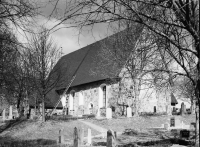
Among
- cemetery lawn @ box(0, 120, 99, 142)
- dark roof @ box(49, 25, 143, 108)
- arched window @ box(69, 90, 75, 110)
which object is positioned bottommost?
cemetery lawn @ box(0, 120, 99, 142)

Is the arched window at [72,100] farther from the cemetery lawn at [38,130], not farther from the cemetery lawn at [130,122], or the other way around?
the cemetery lawn at [130,122]

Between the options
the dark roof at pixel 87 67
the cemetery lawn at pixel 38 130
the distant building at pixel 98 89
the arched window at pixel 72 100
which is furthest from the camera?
the arched window at pixel 72 100

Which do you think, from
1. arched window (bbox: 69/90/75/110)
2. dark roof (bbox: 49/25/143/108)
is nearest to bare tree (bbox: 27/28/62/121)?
dark roof (bbox: 49/25/143/108)

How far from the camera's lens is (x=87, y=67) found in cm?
3272

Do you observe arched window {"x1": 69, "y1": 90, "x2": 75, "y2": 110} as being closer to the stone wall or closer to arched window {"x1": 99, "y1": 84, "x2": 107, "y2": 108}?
the stone wall

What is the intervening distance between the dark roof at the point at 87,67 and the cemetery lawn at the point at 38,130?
15.9 ft

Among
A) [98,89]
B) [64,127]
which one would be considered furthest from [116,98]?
[64,127]

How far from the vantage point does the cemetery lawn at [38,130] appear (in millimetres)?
16719

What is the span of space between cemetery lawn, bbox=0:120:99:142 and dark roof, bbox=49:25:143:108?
4.84m

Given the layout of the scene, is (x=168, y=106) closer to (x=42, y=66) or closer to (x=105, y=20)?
(x=42, y=66)

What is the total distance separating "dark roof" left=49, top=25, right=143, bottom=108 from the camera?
25375mm

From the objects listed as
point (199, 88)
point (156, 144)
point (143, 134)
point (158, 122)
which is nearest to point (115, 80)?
point (158, 122)

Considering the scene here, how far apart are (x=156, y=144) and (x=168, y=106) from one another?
17999mm

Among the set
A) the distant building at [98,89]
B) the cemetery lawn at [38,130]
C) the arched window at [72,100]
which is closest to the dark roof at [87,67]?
the distant building at [98,89]
